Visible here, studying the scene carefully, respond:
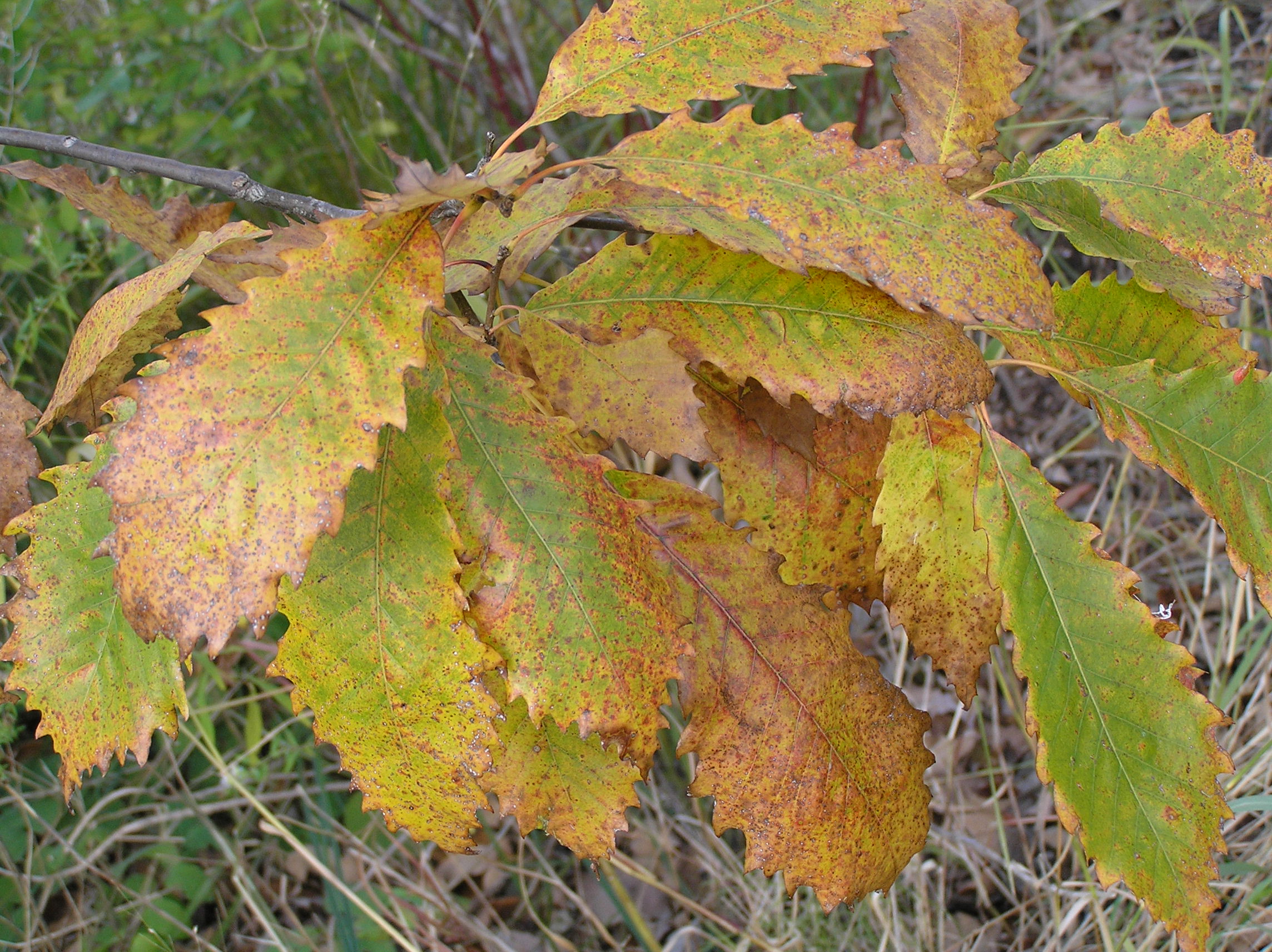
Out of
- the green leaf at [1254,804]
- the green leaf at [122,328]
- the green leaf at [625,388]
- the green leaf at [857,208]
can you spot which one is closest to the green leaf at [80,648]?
the green leaf at [122,328]

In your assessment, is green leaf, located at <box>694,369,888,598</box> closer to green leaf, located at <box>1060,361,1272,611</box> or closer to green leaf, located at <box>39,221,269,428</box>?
green leaf, located at <box>1060,361,1272,611</box>

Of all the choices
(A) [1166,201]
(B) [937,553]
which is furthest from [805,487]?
(A) [1166,201]

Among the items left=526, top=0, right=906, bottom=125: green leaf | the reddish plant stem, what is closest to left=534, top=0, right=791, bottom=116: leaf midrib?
left=526, top=0, right=906, bottom=125: green leaf

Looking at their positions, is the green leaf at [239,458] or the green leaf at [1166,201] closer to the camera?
the green leaf at [239,458]

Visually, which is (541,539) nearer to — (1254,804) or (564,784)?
(564,784)

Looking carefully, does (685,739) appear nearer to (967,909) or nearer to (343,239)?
(343,239)

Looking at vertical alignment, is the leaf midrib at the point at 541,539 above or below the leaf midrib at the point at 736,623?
above

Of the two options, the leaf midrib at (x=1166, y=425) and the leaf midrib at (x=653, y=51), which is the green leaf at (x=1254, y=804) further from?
the leaf midrib at (x=653, y=51)
